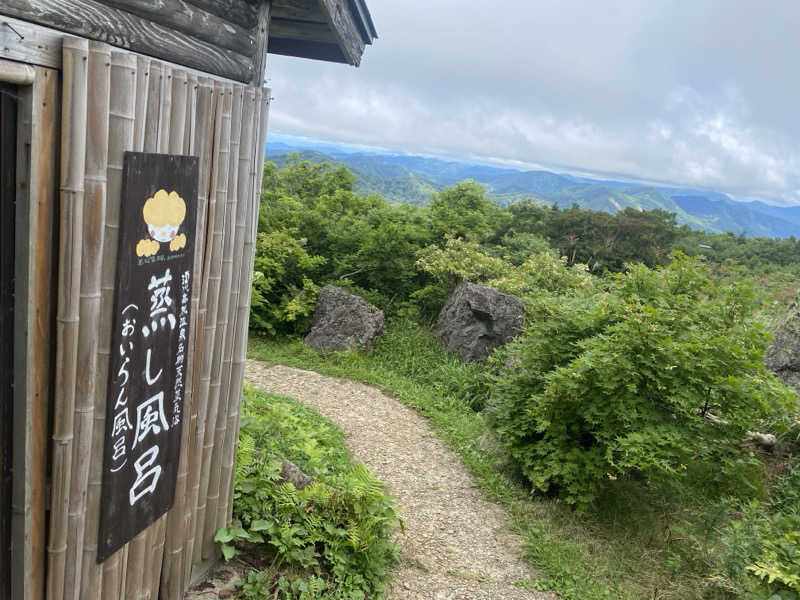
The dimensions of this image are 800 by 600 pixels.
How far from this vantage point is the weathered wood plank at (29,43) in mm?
1804

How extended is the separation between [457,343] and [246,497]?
22.5ft

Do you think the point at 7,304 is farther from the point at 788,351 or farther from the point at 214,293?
the point at 788,351

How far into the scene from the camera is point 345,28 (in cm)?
373

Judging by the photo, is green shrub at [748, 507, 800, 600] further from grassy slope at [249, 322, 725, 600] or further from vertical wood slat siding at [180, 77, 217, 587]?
vertical wood slat siding at [180, 77, 217, 587]

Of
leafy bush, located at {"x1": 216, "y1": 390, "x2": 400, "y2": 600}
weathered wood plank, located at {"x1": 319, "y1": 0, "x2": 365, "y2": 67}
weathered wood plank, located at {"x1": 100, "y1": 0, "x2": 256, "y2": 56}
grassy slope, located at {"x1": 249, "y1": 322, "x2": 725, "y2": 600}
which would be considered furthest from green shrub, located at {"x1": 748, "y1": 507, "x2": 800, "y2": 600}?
weathered wood plank, located at {"x1": 100, "y1": 0, "x2": 256, "y2": 56}

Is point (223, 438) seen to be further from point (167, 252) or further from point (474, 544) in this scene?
point (474, 544)

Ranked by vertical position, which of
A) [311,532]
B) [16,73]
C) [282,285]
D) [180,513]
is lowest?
[311,532]

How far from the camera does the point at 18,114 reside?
1898 mm

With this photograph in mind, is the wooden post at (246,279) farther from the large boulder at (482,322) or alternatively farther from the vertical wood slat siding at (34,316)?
the large boulder at (482,322)

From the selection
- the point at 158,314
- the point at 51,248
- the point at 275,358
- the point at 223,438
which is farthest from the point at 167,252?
the point at 275,358

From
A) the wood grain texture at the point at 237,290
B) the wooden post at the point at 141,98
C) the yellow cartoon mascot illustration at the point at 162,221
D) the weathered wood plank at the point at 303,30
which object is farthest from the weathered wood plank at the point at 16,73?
the weathered wood plank at the point at 303,30

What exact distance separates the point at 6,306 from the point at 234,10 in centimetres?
212

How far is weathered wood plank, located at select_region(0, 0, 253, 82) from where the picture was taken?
79.7 inches

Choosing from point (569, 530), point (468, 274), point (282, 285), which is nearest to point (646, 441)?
point (569, 530)
